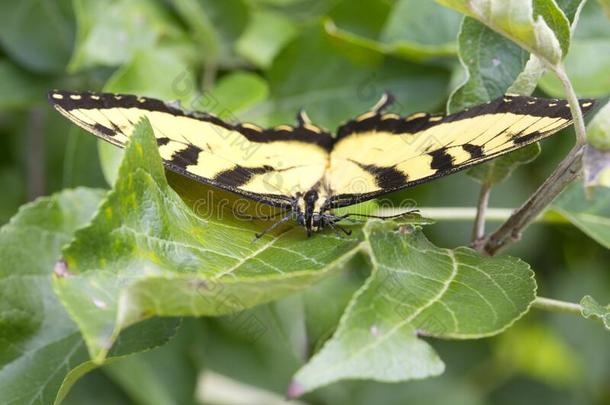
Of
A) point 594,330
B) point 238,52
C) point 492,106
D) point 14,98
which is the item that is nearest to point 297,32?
point 238,52

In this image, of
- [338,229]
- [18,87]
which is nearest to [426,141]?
[338,229]

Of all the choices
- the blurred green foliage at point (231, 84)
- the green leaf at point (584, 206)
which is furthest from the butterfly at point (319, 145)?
the green leaf at point (584, 206)

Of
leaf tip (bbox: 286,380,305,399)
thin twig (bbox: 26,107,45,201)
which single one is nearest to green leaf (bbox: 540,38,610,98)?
leaf tip (bbox: 286,380,305,399)

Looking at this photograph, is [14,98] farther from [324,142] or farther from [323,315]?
[323,315]

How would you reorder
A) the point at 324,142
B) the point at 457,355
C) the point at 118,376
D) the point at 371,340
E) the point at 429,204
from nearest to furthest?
the point at 371,340, the point at 324,142, the point at 118,376, the point at 429,204, the point at 457,355

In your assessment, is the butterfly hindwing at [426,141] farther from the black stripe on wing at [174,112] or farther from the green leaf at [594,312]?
the green leaf at [594,312]

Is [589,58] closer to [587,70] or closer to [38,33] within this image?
[587,70]
